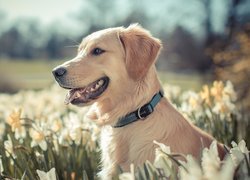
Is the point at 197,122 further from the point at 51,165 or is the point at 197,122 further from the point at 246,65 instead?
the point at 246,65

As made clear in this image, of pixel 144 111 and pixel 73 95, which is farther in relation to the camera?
pixel 73 95

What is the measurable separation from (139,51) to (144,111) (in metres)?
0.53

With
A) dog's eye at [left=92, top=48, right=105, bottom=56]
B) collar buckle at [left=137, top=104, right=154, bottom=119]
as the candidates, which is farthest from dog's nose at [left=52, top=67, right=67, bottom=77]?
collar buckle at [left=137, top=104, right=154, bottom=119]

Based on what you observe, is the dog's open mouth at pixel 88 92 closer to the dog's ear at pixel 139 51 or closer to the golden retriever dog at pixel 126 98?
the golden retriever dog at pixel 126 98

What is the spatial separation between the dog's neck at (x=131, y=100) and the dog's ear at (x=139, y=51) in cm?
6

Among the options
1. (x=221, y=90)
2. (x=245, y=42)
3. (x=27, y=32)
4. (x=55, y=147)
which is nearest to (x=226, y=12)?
(x=245, y=42)

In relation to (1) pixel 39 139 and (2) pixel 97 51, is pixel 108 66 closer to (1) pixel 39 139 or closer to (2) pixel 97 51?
(2) pixel 97 51

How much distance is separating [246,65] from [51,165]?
501 cm

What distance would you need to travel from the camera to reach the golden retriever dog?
352 cm

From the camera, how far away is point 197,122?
500cm

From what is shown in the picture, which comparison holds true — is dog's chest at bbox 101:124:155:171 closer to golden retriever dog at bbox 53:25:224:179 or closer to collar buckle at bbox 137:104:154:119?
golden retriever dog at bbox 53:25:224:179

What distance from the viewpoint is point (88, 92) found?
152 inches

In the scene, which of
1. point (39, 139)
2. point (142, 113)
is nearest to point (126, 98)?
point (142, 113)

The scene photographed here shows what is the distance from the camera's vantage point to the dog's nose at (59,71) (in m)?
3.74
